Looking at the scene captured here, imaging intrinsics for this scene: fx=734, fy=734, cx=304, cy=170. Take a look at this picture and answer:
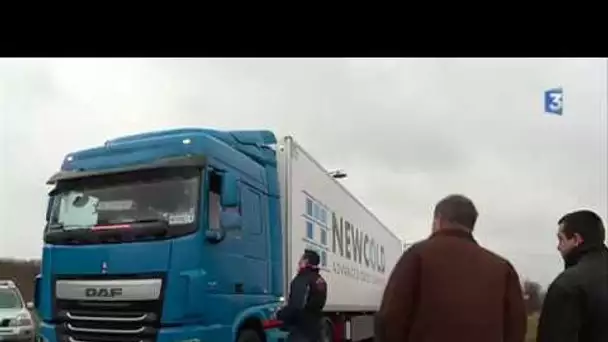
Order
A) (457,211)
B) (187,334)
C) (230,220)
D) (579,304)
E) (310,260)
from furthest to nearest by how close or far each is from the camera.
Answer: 1. (310,260)
2. (230,220)
3. (187,334)
4. (579,304)
5. (457,211)

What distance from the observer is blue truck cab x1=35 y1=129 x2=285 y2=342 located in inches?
295

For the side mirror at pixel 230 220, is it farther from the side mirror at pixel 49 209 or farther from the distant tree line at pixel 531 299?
the distant tree line at pixel 531 299

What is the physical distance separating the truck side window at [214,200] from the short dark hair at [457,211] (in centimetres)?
408

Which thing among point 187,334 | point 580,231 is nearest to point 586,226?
point 580,231

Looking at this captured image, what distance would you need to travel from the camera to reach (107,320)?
Answer: 25.3 ft

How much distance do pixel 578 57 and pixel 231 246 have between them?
13.6ft

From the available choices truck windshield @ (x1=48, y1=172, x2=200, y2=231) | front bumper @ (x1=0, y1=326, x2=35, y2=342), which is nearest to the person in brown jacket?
truck windshield @ (x1=48, y1=172, x2=200, y2=231)

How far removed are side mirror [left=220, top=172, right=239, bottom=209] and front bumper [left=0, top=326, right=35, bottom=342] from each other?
9.23m

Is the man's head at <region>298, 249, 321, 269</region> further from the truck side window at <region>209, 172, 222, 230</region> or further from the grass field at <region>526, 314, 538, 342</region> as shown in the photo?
the grass field at <region>526, 314, 538, 342</region>

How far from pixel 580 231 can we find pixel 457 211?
3.13ft

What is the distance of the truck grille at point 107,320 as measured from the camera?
7.49m

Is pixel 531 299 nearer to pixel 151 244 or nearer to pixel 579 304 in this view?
pixel 151 244
